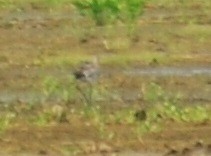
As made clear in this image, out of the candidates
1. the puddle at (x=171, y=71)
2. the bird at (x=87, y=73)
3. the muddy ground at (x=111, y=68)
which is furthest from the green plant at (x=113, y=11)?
the bird at (x=87, y=73)

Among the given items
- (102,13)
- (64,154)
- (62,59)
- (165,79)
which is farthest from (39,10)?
(64,154)

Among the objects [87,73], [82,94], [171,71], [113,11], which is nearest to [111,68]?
[171,71]

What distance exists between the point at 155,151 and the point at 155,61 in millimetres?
2591

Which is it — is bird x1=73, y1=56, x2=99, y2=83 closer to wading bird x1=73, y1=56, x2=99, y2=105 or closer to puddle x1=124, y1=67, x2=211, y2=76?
A: wading bird x1=73, y1=56, x2=99, y2=105

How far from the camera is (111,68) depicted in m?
8.13

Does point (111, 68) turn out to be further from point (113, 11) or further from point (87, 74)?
point (113, 11)

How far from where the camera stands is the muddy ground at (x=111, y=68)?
5.92 meters

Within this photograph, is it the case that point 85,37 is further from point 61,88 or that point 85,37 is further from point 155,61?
point 61,88

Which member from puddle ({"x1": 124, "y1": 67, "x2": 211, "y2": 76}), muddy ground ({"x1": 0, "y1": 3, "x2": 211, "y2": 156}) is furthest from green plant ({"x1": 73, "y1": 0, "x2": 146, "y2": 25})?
puddle ({"x1": 124, "y1": 67, "x2": 211, "y2": 76})

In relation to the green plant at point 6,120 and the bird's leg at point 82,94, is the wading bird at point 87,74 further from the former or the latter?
the green plant at point 6,120

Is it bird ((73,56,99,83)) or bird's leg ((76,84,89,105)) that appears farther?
bird ((73,56,99,83))

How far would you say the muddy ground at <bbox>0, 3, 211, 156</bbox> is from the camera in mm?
5918

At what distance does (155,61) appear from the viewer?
8266 millimetres

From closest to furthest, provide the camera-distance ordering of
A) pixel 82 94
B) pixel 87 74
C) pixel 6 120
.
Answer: pixel 6 120 → pixel 82 94 → pixel 87 74
